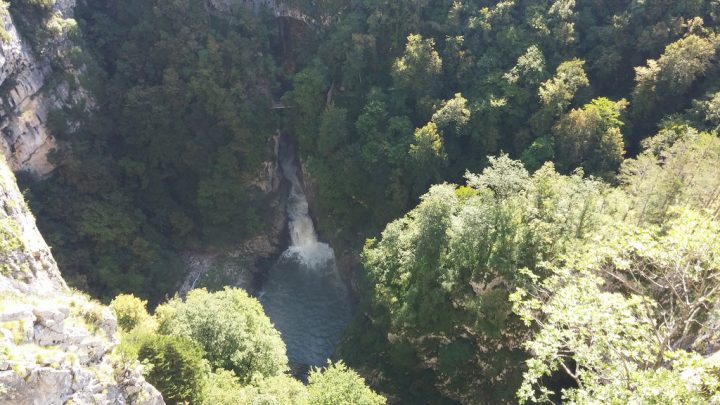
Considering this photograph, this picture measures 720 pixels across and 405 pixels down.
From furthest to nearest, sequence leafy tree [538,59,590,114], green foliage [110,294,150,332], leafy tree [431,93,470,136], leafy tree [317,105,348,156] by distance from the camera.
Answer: leafy tree [317,105,348,156]
leafy tree [431,93,470,136]
leafy tree [538,59,590,114]
green foliage [110,294,150,332]

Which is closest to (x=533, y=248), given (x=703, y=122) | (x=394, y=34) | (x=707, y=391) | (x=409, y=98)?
(x=707, y=391)

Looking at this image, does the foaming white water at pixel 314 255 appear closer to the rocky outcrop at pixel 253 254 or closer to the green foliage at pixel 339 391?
the rocky outcrop at pixel 253 254

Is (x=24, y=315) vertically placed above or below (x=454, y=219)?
below

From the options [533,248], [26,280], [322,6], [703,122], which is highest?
[322,6]

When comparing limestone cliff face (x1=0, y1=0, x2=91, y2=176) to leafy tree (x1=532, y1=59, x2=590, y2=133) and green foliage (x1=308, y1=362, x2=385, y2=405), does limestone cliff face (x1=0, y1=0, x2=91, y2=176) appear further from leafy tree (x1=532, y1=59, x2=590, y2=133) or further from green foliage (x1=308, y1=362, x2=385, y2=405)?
leafy tree (x1=532, y1=59, x2=590, y2=133)

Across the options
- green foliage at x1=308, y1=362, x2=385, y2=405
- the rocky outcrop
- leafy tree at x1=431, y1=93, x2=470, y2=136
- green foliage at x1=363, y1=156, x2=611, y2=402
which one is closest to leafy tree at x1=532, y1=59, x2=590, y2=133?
leafy tree at x1=431, y1=93, x2=470, y2=136

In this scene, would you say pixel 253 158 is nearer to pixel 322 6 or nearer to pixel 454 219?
pixel 322 6

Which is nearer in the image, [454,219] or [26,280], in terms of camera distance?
[26,280]
